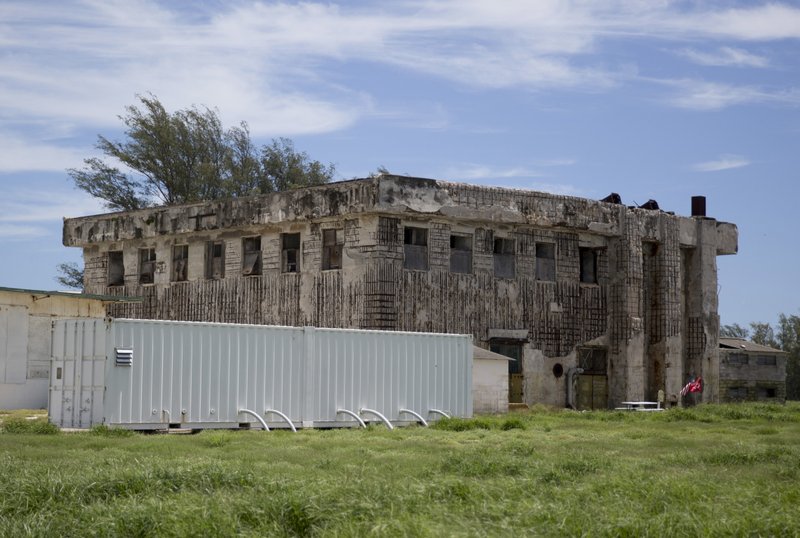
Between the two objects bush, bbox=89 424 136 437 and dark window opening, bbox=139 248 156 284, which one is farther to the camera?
dark window opening, bbox=139 248 156 284

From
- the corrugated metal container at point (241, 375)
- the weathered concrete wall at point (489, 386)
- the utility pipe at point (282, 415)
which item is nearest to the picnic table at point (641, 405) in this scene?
the weathered concrete wall at point (489, 386)

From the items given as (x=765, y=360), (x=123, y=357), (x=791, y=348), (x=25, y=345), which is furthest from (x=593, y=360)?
(x=791, y=348)

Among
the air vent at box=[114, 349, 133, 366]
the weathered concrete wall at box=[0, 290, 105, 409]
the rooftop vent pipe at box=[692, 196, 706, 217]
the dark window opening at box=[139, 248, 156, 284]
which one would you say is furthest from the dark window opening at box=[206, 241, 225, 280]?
the rooftop vent pipe at box=[692, 196, 706, 217]

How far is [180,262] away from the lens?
120 feet

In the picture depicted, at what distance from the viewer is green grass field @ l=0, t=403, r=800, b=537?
9.49m

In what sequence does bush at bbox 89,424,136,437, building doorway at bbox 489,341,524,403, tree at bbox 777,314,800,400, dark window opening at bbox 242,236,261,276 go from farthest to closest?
1. tree at bbox 777,314,800,400
2. dark window opening at bbox 242,236,261,276
3. building doorway at bbox 489,341,524,403
4. bush at bbox 89,424,136,437

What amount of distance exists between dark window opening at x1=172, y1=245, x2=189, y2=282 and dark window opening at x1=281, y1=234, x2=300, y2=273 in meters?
4.36

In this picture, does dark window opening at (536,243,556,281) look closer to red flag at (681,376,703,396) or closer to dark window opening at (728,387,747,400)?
red flag at (681,376,703,396)

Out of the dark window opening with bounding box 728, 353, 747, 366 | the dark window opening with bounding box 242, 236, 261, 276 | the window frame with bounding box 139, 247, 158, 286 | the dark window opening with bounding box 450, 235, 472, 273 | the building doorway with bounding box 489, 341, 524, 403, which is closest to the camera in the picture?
the dark window opening with bounding box 450, 235, 472, 273

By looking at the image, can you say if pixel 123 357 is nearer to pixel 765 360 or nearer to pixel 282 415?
pixel 282 415

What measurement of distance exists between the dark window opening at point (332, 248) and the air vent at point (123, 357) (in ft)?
34.8

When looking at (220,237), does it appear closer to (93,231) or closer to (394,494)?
(93,231)

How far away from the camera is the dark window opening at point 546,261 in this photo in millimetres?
34062

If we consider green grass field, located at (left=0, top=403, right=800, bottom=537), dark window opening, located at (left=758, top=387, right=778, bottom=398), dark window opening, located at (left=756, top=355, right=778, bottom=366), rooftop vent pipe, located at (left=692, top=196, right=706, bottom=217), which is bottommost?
green grass field, located at (left=0, top=403, right=800, bottom=537)
